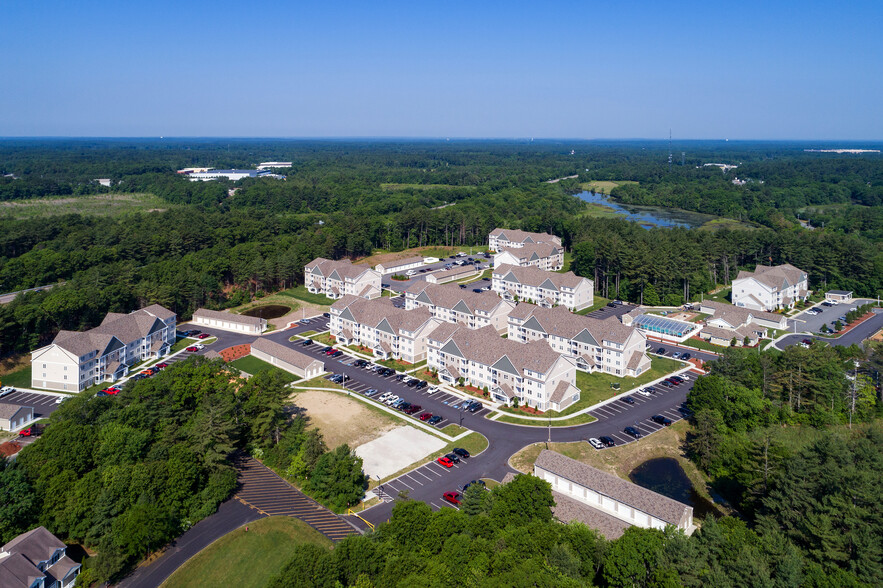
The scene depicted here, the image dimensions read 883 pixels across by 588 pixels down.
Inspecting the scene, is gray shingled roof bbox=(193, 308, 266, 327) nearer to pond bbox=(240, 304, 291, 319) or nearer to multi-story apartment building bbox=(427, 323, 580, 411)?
pond bbox=(240, 304, 291, 319)

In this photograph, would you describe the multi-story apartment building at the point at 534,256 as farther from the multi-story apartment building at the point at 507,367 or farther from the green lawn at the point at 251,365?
the green lawn at the point at 251,365

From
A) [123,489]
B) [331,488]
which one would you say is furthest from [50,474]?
[331,488]

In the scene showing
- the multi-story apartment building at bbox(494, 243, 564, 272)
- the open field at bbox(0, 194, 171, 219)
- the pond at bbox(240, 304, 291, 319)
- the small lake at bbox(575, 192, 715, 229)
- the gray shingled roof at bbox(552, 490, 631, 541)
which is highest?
the open field at bbox(0, 194, 171, 219)

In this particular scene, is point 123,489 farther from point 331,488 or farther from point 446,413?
point 446,413

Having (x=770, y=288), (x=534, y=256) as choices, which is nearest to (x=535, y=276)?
(x=534, y=256)

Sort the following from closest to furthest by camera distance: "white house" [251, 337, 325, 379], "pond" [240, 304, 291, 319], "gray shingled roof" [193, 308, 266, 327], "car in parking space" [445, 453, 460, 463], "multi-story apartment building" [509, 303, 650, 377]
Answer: "car in parking space" [445, 453, 460, 463], "multi-story apartment building" [509, 303, 650, 377], "white house" [251, 337, 325, 379], "gray shingled roof" [193, 308, 266, 327], "pond" [240, 304, 291, 319]

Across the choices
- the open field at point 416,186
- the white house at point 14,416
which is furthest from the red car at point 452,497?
the open field at point 416,186

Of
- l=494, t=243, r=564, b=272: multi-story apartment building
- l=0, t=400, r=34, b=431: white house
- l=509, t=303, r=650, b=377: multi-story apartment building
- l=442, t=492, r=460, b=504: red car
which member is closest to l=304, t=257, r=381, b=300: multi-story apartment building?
l=494, t=243, r=564, b=272: multi-story apartment building
